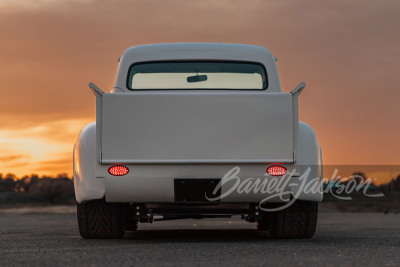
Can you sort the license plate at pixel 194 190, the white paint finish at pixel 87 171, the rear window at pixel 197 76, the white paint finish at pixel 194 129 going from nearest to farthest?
the white paint finish at pixel 194 129, the license plate at pixel 194 190, the white paint finish at pixel 87 171, the rear window at pixel 197 76

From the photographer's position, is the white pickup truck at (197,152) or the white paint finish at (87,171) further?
the white paint finish at (87,171)

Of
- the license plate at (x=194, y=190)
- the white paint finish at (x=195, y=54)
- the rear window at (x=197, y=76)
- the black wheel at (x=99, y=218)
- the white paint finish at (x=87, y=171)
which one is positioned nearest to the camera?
the license plate at (x=194, y=190)

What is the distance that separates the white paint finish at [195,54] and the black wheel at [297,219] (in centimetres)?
173

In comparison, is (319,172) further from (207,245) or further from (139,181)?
(139,181)

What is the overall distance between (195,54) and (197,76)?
41cm

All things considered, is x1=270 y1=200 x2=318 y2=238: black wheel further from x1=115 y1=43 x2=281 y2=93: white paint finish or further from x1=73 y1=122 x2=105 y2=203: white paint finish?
x1=73 y1=122 x2=105 y2=203: white paint finish

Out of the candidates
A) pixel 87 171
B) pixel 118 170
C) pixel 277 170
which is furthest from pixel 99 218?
pixel 277 170

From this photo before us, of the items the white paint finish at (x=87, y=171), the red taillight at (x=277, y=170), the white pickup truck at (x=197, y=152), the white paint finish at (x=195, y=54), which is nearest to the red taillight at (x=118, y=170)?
the white pickup truck at (x=197, y=152)

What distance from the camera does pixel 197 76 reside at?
9.26 m

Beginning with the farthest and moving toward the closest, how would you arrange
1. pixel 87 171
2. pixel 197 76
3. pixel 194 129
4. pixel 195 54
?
pixel 195 54 → pixel 197 76 → pixel 87 171 → pixel 194 129

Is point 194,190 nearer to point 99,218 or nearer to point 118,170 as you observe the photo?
point 118,170

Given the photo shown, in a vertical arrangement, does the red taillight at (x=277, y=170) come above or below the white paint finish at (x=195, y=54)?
below

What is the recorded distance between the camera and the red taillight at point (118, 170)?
779 cm

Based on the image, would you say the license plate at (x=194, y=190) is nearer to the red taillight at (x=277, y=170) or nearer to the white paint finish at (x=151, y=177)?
the white paint finish at (x=151, y=177)
